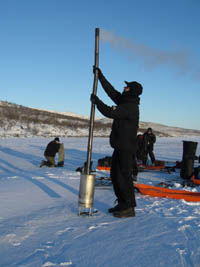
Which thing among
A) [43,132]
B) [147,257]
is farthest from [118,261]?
[43,132]

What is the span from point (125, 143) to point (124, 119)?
29cm

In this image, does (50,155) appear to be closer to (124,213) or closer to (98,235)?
(124,213)

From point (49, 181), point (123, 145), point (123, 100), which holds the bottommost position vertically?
point (49, 181)

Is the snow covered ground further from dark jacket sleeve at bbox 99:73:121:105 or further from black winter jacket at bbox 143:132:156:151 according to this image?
black winter jacket at bbox 143:132:156:151

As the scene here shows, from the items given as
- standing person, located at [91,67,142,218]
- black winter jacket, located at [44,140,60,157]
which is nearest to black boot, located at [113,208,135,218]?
standing person, located at [91,67,142,218]

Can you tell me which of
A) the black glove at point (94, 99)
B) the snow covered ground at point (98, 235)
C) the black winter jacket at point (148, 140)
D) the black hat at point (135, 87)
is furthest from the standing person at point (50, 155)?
the black hat at point (135, 87)

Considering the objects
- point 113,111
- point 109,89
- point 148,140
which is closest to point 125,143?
point 113,111

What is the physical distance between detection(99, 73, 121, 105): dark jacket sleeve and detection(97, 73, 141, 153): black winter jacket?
15 cm

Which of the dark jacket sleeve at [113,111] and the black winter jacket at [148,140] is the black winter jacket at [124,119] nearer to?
the dark jacket sleeve at [113,111]

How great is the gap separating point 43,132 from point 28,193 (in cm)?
3624

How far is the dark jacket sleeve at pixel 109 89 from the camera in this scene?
341cm

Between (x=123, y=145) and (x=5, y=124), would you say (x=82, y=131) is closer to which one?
(x=5, y=124)

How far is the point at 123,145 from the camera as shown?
317 centimetres

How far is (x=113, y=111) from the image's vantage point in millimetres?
3023
